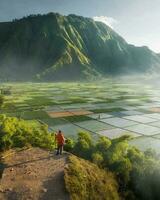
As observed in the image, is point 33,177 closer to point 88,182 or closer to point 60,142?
point 88,182

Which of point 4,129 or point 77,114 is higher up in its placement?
point 4,129

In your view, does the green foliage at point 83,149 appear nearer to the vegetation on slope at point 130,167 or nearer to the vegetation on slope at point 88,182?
the vegetation on slope at point 130,167

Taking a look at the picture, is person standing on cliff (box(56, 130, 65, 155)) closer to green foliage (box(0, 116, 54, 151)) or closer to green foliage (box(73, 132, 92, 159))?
green foliage (box(73, 132, 92, 159))

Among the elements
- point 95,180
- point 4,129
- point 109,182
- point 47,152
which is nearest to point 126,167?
point 109,182

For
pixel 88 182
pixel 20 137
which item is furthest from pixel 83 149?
pixel 88 182

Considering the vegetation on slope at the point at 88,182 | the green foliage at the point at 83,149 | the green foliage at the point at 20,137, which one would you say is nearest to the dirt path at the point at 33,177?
the vegetation on slope at the point at 88,182

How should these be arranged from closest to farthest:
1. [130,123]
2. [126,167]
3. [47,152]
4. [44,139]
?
[126,167], [47,152], [44,139], [130,123]

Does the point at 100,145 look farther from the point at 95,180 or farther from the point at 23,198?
the point at 23,198
